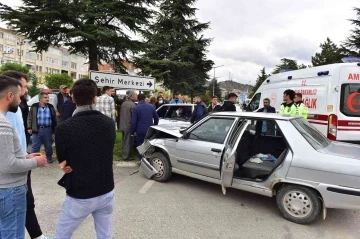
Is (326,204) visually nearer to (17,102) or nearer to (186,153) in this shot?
(186,153)

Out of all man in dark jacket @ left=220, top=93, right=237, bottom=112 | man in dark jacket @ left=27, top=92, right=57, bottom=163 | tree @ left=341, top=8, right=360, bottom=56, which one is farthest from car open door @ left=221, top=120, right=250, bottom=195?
tree @ left=341, top=8, right=360, bottom=56

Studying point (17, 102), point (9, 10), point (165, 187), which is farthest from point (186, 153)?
point (9, 10)

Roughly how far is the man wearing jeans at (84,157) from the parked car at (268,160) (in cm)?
230

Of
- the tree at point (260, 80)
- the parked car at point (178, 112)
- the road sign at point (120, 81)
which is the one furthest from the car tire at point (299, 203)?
the tree at point (260, 80)

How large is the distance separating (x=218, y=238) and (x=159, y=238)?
72cm

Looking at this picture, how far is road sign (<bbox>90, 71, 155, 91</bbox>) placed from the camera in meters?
7.00

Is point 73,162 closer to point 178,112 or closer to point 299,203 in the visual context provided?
point 299,203

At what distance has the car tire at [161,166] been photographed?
493 cm

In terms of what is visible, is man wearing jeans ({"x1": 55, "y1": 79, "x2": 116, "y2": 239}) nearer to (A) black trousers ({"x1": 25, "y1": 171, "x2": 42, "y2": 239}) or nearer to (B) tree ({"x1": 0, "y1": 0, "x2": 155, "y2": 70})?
(A) black trousers ({"x1": 25, "y1": 171, "x2": 42, "y2": 239})

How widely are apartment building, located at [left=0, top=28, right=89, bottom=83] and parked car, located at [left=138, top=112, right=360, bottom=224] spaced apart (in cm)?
4801

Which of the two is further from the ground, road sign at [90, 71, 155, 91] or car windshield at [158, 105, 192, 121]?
road sign at [90, 71, 155, 91]

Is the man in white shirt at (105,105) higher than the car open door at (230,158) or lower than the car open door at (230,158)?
higher

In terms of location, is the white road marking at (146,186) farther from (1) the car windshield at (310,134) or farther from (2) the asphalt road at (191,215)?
(1) the car windshield at (310,134)

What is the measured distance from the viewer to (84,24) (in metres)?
10.8
